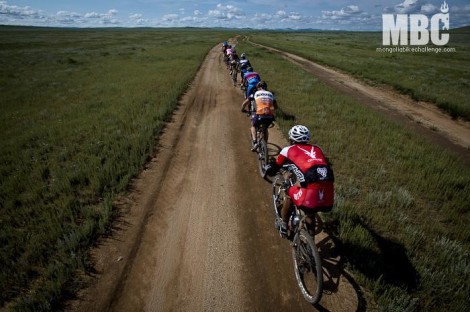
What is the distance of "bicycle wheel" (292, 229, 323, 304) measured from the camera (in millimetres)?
4238

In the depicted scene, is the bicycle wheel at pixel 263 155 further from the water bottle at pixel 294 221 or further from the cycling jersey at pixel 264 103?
the water bottle at pixel 294 221

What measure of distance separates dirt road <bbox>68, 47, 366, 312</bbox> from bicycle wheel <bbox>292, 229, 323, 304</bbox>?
21 cm

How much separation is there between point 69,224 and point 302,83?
21.9m

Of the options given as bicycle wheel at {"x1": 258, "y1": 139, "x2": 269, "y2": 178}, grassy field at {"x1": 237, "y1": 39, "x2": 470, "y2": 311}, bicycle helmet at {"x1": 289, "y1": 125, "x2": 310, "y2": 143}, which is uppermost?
bicycle helmet at {"x1": 289, "y1": 125, "x2": 310, "y2": 143}

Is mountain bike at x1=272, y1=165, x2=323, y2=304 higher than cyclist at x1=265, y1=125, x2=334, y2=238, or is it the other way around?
cyclist at x1=265, y1=125, x2=334, y2=238

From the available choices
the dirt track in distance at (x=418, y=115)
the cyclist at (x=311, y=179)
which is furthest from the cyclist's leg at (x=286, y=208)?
the dirt track in distance at (x=418, y=115)

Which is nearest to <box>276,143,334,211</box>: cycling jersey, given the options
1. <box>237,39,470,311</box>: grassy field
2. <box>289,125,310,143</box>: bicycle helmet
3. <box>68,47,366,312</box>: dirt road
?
<box>289,125,310,143</box>: bicycle helmet

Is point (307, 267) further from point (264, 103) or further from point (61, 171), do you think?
point (61, 171)

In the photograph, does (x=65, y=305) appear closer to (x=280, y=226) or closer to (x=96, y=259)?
(x=96, y=259)

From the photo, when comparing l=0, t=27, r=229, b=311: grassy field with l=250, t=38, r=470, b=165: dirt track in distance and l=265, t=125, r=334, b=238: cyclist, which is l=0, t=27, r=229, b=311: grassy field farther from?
l=250, t=38, r=470, b=165: dirt track in distance

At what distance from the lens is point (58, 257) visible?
543cm

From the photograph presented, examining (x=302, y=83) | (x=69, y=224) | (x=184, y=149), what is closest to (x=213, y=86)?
(x=302, y=83)

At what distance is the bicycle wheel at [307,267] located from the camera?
4238mm

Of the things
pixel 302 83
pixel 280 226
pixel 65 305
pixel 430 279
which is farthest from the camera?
pixel 302 83
